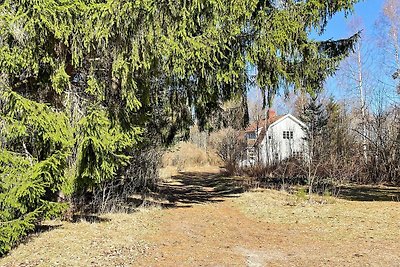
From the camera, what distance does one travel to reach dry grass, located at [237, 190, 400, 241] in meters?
7.98

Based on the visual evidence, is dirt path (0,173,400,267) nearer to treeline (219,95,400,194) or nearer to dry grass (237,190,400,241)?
dry grass (237,190,400,241)

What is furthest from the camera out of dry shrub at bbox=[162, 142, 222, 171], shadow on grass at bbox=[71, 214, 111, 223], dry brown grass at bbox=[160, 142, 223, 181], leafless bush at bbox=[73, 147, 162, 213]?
dry shrub at bbox=[162, 142, 222, 171]

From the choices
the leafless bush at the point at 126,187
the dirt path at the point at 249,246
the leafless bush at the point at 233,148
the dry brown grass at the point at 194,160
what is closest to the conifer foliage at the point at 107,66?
the leafless bush at the point at 126,187

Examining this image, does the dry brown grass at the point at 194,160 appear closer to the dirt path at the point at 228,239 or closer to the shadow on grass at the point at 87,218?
the dirt path at the point at 228,239

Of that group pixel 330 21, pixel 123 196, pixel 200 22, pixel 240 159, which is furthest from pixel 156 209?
pixel 240 159

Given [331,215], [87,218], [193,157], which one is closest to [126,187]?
[87,218]

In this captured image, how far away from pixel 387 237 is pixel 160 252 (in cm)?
491

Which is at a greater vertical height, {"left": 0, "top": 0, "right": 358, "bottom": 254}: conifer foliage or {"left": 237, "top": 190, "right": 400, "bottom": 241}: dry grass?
{"left": 0, "top": 0, "right": 358, "bottom": 254}: conifer foliage

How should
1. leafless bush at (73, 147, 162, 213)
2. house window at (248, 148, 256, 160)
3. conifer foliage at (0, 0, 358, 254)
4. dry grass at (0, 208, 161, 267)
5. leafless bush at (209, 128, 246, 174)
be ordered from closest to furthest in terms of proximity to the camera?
dry grass at (0, 208, 161, 267), conifer foliage at (0, 0, 358, 254), leafless bush at (73, 147, 162, 213), leafless bush at (209, 128, 246, 174), house window at (248, 148, 256, 160)

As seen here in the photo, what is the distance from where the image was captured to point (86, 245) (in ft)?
22.1

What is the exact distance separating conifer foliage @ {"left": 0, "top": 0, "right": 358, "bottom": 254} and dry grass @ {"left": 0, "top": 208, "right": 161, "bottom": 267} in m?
0.41

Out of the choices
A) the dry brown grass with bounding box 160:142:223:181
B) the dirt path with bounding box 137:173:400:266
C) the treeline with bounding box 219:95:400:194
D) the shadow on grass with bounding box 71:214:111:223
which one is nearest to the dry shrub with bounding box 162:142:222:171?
the dry brown grass with bounding box 160:142:223:181

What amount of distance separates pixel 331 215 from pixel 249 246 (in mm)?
3889

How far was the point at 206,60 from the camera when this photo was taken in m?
8.30
